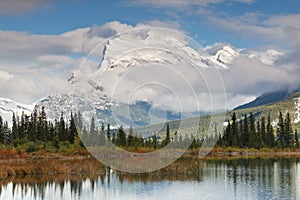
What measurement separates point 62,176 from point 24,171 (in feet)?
17.0

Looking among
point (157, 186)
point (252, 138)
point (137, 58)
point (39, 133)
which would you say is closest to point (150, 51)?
point (137, 58)

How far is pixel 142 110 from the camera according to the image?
133 feet

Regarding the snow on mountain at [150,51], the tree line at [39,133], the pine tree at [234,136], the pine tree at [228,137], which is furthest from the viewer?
the pine tree at [234,136]

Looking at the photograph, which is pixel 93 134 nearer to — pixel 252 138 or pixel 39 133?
pixel 39 133

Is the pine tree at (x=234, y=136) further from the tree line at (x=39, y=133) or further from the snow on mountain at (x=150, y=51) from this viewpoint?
the snow on mountain at (x=150, y=51)

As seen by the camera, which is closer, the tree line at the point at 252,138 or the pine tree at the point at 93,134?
the pine tree at the point at 93,134

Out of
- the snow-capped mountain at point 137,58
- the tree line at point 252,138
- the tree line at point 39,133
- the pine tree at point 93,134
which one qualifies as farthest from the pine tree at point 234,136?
the snow-capped mountain at point 137,58

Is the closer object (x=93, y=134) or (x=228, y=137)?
(x=93, y=134)

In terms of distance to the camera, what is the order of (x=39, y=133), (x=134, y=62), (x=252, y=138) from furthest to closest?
(x=252, y=138), (x=39, y=133), (x=134, y=62)

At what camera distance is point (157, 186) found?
44.7 m

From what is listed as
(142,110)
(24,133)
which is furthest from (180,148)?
(24,133)

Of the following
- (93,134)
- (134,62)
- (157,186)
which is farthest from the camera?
(93,134)

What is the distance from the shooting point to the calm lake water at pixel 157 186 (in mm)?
40250

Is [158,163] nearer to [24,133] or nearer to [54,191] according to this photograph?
[54,191]
